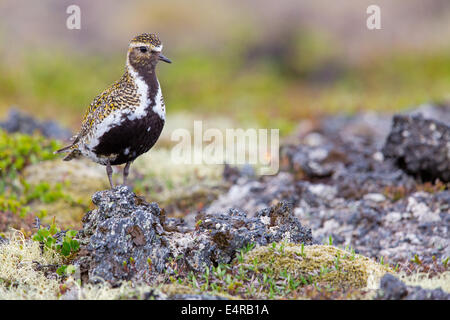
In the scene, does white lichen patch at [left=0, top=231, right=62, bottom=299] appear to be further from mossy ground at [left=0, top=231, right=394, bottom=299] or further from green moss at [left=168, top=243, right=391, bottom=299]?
green moss at [left=168, top=243, right=391, bottom=299]

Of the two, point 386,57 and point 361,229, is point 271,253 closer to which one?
point 361,229

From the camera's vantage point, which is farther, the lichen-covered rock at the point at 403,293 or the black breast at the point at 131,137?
the black breast at the point at 131,137

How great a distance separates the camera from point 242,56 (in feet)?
97.4

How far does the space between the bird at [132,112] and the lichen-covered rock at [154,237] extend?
84 centimetres

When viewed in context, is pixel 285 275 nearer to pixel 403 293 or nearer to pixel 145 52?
pixel 403 293

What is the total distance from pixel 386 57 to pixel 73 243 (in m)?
23.9

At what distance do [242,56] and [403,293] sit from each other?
25.0 metres

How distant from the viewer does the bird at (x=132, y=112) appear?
7.36 m

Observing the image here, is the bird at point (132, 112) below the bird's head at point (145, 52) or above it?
below

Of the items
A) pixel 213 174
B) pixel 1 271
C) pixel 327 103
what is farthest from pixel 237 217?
pixel 327 103

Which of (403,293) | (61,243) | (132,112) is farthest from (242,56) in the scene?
(403,293)

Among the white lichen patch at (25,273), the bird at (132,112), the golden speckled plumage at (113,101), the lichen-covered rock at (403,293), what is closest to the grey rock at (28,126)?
the golden speckled plumage at (113,101)

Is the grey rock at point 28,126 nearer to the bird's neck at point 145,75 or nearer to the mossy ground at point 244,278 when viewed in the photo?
the bird's neck at point 145,75

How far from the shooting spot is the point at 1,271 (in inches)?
264
